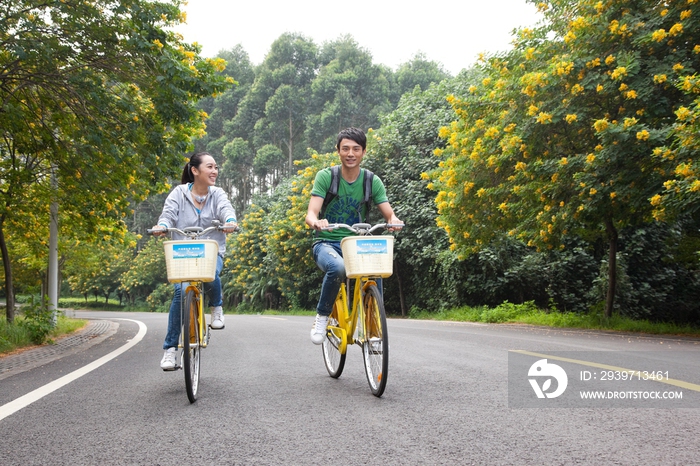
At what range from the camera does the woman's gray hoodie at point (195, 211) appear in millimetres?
5684

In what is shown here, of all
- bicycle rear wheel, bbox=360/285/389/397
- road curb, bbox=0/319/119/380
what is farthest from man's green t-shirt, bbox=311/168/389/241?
road curb, bbox=0/319/119/380

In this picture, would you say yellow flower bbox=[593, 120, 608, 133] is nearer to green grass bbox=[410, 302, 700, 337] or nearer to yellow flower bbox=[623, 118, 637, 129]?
yellow flower bbox=[623, 118, 637, 129]

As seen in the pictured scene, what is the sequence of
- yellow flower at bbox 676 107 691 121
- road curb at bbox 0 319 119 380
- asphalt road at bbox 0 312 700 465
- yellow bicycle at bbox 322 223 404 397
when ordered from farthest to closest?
yellow flower at bbox 676 107 691 121
road curb at bbox 0 319 119 380
yellow bicycle at bbox 322 223 404 397
asphalt road at bbox 0 312 700 465

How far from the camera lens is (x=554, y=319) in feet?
55.1

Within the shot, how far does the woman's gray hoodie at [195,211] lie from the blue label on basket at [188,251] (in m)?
0.70

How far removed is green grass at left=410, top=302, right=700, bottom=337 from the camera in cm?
1335

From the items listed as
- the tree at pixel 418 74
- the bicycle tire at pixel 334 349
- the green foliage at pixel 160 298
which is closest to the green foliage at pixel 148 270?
the green foliage at pixel 160 298

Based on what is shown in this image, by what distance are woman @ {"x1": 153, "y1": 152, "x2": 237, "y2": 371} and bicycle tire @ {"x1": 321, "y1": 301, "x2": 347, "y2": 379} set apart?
3.11ft

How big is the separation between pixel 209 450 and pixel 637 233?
18602 mm

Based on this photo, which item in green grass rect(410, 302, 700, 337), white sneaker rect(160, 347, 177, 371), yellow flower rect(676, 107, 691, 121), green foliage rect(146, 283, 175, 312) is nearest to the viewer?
white sneaker rect(160, 347, 177, 371)

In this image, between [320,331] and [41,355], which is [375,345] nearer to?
[320,331]

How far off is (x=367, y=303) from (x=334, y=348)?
91cm

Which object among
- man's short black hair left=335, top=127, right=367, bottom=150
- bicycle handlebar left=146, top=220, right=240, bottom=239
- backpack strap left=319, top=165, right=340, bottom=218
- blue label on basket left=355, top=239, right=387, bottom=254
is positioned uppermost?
man's short black hair left=335, top=127, right=367, bottom=150

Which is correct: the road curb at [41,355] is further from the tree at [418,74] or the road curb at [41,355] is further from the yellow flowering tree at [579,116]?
the tree at [418,74]
